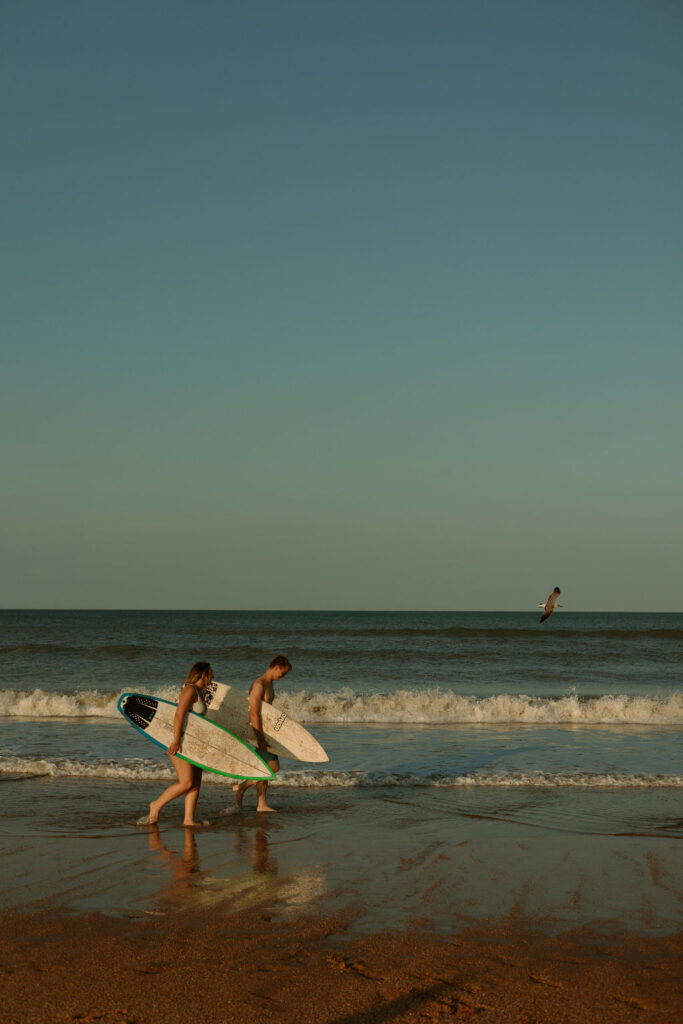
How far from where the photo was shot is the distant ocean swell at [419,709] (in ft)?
57.3

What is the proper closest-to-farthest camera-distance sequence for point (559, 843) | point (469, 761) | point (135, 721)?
point (559, 843) < point (135, 721) < point (469, 761)

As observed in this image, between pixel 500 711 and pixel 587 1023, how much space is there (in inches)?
568

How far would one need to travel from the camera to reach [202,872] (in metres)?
6.67

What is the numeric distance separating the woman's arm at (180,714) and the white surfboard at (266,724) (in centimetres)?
138

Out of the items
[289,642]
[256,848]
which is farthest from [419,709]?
[289,642]

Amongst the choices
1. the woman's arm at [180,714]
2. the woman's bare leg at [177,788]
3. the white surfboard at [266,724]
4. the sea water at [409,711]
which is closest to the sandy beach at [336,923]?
the woman's bare leg at [177,788]

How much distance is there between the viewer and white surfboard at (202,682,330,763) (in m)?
9.76

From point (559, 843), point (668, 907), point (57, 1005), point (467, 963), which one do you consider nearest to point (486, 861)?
point (559, 843)

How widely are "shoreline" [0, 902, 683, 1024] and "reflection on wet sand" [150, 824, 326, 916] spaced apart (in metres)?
0.23

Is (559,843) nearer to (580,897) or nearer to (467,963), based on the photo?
(580,897)

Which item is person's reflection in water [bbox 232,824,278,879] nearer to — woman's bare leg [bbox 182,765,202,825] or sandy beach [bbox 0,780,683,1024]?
sandy beach [bbox 0,780,683,1024]

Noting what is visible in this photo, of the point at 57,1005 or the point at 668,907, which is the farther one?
the point at 668,907

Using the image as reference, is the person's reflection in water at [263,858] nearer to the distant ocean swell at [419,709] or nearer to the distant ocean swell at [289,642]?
the distant ocean swell at [419,709]

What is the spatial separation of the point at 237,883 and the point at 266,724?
3593mm
